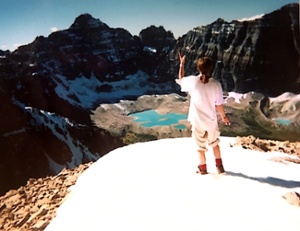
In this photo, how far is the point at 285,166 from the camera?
3988mm

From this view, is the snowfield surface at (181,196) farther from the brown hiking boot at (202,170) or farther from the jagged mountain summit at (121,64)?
the jagged mountain summit at (121,64)

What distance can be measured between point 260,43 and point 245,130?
7.57ft

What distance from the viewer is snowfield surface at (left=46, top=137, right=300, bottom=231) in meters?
2.80

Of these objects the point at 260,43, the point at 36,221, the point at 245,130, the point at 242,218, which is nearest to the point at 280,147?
the point at 242,218

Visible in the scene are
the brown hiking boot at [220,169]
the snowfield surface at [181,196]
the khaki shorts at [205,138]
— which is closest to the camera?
the snowfield surface at [181,196]

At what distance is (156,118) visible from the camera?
8789 mm

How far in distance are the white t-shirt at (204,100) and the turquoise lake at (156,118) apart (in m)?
5.05

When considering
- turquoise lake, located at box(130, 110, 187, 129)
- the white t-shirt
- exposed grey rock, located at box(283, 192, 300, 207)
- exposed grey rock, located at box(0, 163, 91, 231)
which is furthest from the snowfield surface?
turquoise lake, located at box(130, 110, 187, 129)

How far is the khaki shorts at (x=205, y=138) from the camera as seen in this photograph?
343 cm

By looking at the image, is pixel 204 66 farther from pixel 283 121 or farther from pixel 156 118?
pixel 283 121

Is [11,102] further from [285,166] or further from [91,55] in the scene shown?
[285,166]

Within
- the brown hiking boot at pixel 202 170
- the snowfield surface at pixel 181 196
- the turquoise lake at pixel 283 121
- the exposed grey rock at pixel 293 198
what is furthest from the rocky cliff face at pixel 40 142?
the exposed grey rock at pixel 293 198

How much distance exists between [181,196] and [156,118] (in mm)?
5627

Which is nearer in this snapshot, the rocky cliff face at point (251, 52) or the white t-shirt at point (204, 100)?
the white t-shirt at point (204, 100)
